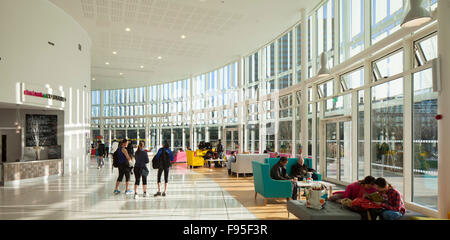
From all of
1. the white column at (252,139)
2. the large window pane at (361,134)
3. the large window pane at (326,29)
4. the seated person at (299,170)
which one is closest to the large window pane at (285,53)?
the large window pane at (326,29)

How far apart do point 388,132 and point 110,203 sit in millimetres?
6273

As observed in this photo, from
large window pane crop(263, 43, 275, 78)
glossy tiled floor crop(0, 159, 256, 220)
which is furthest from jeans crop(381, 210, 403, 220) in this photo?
large window pane crop(263, 43, 275, 78)

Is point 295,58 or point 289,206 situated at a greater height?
point 295,58

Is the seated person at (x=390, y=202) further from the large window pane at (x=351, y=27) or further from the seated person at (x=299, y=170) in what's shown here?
the large window pane at (x=351, y=27)

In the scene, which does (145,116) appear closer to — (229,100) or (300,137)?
(229,100)

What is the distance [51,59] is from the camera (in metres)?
11.0

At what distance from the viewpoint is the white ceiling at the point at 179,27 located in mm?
10414

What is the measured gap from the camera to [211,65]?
19.3m

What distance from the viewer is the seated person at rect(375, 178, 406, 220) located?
4.05m

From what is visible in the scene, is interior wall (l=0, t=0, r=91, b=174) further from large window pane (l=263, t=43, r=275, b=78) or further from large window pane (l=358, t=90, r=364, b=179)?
large window pane (l=358, t=90, r=364, b=179)

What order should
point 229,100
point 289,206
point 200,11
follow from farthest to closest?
1. point 229,100
2. point 200,11
3. point 289,206
